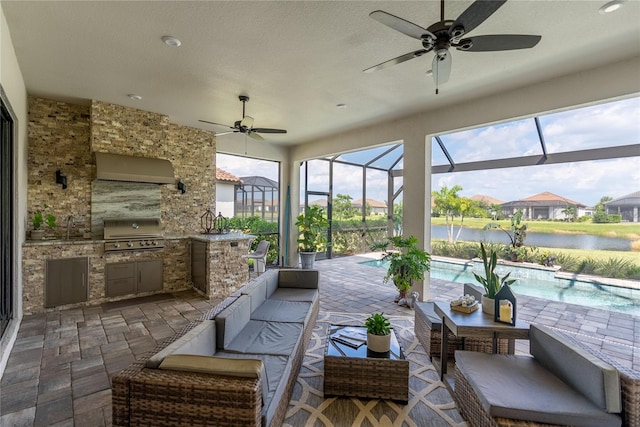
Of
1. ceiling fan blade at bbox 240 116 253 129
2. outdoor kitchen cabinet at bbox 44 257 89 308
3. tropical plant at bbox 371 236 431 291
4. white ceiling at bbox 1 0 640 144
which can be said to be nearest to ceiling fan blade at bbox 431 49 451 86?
white ceiling at bbox 1 0 640 144

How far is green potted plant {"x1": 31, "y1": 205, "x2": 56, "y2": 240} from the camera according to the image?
169 inches

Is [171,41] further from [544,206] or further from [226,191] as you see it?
[544,206]

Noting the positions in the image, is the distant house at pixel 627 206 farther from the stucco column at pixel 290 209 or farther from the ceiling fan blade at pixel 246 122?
the stucco column at pixel 290 209

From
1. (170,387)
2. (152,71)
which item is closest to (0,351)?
(170,387)

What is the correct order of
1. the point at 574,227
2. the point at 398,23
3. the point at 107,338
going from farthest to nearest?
the point at 574,227
the point at 107,338
the point at 398,23

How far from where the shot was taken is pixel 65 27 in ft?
8.98

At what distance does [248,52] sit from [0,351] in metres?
3.75

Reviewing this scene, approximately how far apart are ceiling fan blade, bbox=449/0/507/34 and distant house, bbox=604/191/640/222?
164 inches

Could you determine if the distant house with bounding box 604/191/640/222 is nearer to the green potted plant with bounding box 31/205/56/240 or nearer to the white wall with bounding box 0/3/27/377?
the white wall with bounding box 0/3/27/377

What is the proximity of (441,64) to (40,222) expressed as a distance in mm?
5800

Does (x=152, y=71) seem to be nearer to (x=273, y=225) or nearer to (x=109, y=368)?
(x=109, y=368)

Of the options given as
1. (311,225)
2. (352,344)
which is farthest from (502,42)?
(311,225)

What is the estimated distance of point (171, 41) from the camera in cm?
289

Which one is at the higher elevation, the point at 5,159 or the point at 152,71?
the point at 152,71
